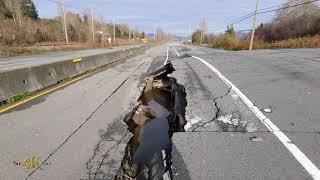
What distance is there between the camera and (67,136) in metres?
5.12

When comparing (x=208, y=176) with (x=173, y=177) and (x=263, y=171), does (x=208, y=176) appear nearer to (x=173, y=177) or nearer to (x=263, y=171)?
(x=173, y=177)

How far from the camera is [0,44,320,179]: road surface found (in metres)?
3.82

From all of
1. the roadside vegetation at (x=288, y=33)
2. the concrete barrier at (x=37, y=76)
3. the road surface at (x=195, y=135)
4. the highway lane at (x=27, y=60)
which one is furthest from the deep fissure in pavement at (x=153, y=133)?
the roadside vegetation at (x=288, y=33)

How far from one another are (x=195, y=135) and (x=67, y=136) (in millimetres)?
2302

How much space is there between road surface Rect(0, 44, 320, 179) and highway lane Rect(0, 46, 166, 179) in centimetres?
1

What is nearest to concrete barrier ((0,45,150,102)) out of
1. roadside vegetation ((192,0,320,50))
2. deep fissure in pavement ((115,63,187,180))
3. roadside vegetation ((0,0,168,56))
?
deep fissure in pavement ((115,63,187,180))

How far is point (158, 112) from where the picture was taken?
7.53 m

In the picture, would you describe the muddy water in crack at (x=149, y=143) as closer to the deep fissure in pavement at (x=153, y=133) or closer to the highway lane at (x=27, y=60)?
the deep fissure in pavement at (x=153, y=133)

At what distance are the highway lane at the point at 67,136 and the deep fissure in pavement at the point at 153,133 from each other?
0.63 ft

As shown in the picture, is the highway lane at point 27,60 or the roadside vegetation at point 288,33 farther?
the roadside vegetation at point 288,33

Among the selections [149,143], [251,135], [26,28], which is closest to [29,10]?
[26,28]

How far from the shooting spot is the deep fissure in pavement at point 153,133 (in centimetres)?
391

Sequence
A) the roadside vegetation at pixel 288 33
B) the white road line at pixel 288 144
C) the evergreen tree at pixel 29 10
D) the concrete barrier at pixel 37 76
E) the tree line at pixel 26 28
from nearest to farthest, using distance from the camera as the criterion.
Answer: the white road line at pixel 288 144 < the concrete barrier at pixel 37 76 < the roadside vegetation at pixel 288 33 < the tree line at pixel 26 28 < the evergreen tree at pixel 29 10

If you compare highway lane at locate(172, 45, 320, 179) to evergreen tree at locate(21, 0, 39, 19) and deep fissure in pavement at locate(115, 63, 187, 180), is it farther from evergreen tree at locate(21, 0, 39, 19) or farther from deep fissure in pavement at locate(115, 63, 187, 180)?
evergreen tree at locate(21, 0, 39, 19)
